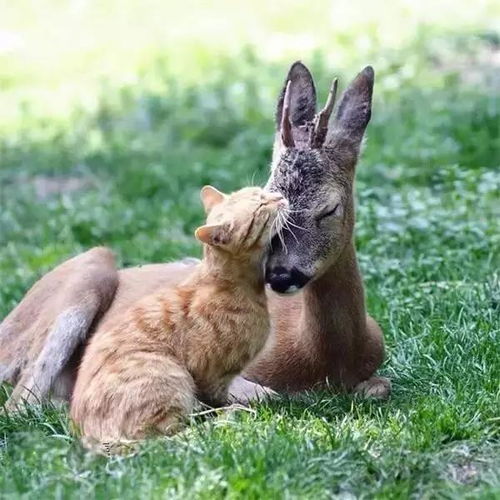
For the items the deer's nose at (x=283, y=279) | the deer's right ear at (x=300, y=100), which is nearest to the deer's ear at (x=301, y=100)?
the deer's right ear at (x=300, y=100)

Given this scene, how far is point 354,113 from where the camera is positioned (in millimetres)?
7523

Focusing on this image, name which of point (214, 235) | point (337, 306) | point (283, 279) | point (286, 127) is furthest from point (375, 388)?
point (286, 127)

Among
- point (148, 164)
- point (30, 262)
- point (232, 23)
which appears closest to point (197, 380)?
point (30, 262)

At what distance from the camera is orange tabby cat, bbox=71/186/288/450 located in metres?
6.41

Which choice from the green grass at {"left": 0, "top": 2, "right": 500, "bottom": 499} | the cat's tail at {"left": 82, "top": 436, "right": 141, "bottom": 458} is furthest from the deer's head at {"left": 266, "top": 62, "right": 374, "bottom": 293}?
the cat's tail at {"left": 82, "top": 436, "right": 141, "bottom": 458}

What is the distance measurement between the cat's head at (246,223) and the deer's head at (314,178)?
14cm

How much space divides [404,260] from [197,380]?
324cm

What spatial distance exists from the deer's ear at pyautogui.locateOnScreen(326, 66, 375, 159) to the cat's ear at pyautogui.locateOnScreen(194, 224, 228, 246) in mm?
1061

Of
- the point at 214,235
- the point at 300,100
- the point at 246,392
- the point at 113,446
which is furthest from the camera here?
the point at 300,100

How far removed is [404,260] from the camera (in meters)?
9.59

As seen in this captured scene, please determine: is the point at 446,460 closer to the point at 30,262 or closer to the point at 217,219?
the point at 217,219

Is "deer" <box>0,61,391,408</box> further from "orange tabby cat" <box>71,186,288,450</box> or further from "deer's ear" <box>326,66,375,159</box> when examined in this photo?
"orange tabby cat" <box>71,186,288,450</box>

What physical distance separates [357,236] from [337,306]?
2.76m

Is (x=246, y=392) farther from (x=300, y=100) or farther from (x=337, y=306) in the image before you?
(x=300, y=100)
